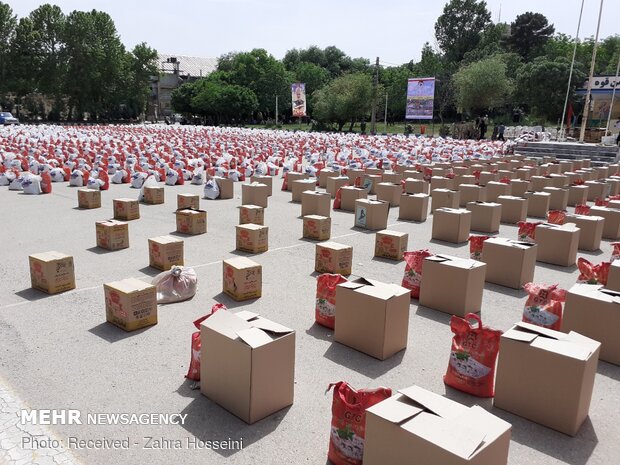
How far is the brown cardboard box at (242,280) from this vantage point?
232 inches

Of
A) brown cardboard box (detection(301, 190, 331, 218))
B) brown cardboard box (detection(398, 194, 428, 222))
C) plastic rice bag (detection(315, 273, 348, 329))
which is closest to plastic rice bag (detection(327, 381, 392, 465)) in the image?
plastic rice bag (detection(315, 273, 348, 329))

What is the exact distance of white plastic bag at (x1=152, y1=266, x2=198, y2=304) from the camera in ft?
19.2

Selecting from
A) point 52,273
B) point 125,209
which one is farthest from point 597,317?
point 125,209

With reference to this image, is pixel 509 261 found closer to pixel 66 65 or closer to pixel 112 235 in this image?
pixel 112 235

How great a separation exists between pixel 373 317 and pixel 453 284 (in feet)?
4.90

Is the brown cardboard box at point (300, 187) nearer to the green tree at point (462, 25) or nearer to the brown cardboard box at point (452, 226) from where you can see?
the brown cardboard box at point (452, 226)

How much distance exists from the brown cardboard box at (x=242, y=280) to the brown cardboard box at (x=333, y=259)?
120 cm

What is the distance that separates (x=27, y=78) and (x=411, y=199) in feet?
204

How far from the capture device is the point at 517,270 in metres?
6.61

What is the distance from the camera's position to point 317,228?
8977 millimetres

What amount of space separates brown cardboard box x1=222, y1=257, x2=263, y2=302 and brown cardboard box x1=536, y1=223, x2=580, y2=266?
4709 millimetres

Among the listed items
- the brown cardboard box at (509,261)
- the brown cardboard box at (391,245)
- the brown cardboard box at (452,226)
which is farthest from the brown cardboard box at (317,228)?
the brown cardboard box at (509,261)

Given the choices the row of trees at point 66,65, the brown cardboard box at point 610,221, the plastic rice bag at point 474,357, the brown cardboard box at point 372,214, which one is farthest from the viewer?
the row of trees at point 66,65

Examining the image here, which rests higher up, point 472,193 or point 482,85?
point 482,85
